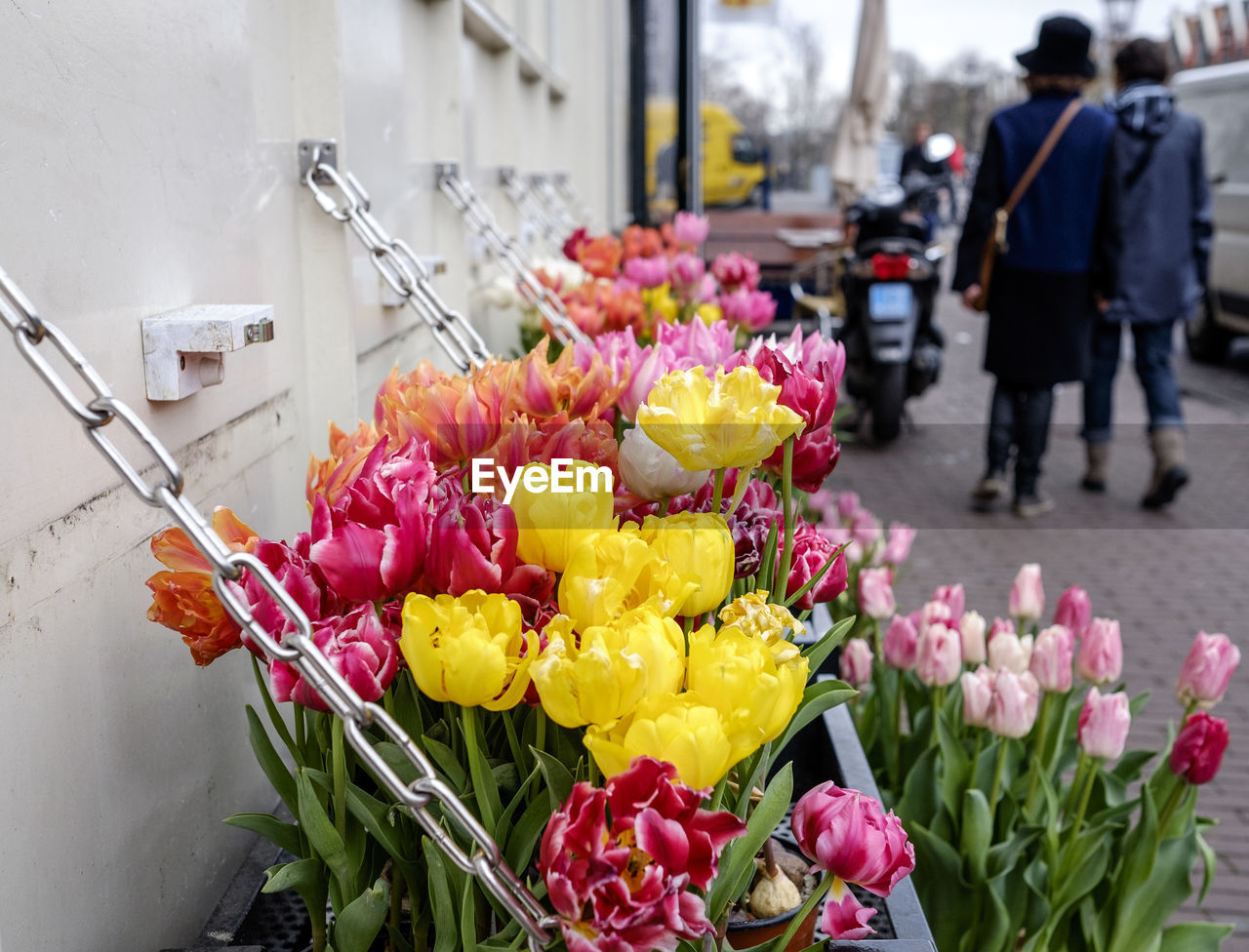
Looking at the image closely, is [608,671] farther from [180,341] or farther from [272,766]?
[180,341]

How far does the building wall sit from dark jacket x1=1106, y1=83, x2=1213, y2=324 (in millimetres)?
4524

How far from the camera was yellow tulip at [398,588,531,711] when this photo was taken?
3.17 ft

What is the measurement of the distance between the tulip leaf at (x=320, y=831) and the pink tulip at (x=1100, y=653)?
5.00 feet

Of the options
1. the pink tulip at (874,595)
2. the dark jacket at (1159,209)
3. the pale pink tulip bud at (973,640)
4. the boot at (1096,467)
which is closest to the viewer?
the pale pink tulip bud at (973,640)

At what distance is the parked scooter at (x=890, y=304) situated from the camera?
761 cm

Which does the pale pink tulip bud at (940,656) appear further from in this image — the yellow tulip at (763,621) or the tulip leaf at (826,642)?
the yellow tulip at (763,621)

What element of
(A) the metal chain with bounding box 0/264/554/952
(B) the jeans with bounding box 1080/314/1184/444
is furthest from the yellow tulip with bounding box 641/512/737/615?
(B) the jeans with bounding box 1080/314/1184/444

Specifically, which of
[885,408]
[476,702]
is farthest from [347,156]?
[885,408]

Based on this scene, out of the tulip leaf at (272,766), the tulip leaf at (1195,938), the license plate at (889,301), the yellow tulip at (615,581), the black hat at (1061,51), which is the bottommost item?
the tulip leaf at (1195,938)

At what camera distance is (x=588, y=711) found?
94 centimetres

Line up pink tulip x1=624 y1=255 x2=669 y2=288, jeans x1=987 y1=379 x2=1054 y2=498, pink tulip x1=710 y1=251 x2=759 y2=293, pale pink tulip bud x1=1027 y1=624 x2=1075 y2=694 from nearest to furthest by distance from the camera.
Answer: pale pink tulip bud x1=1027 y1=624 x2=1075 y2=694, pink tulip x1=624 y1=255 x2=669 y2=288, pink tulip x1=710 y1=251 x2=759 y2=293, jeans x1=987 y1=379 x2=1054 y2=498

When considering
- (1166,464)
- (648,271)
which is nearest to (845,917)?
(648,271)

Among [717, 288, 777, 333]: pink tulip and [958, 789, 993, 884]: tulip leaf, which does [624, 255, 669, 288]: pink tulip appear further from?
[958, 789, 993, 884]: tulip leaf

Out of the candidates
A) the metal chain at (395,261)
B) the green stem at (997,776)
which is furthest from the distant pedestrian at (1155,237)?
the metal chain at (395,261)
